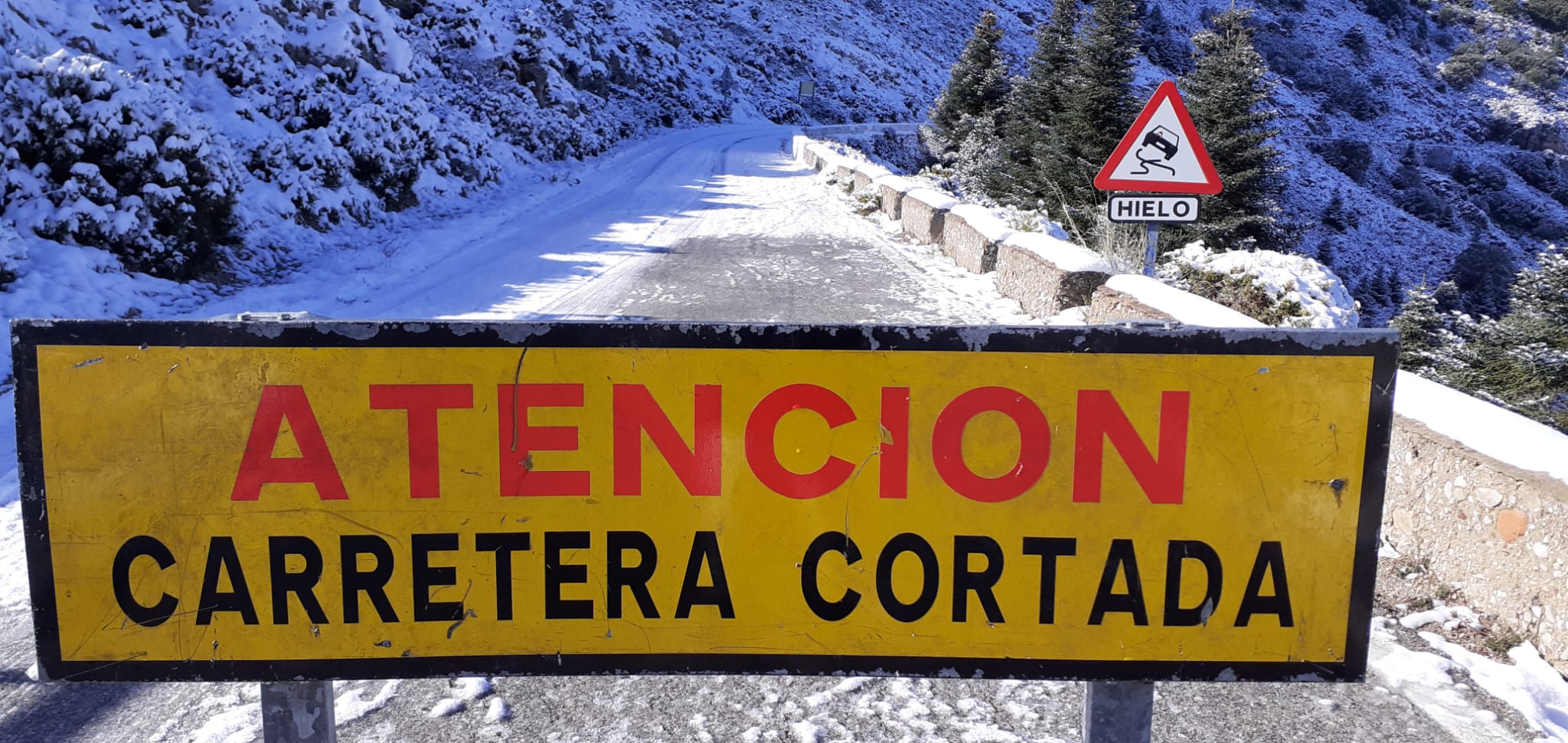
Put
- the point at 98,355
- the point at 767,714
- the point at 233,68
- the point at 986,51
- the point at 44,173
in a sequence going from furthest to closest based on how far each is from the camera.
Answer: the point at 986,51 < the point at 233,68 < the point at 44,173 < the point at 767,714 < the point at 98,355

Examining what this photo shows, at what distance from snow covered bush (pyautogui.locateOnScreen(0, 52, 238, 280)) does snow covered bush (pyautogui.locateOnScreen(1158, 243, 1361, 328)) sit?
8.98 metres

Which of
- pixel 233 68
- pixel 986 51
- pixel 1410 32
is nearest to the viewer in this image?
pixel 233 68

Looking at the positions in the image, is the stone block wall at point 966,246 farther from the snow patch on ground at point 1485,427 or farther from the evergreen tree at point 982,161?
the evergreen tree at point 982,161

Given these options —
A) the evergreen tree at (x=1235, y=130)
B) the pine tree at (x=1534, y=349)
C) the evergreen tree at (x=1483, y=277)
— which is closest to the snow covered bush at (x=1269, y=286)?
the pine tree at (x=1534, y=349)

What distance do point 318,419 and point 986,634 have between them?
3.78 ft

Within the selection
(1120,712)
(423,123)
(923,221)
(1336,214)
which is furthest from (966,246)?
(1336,214)

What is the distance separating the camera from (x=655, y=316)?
7488mm

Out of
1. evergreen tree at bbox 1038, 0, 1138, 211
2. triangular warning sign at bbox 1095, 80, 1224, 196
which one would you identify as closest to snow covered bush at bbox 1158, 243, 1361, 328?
triangular warning sign at bbox 1095, 80, 1224, 196

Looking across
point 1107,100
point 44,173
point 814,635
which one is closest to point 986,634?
point 814,635

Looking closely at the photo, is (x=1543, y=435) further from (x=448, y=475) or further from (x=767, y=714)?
(x=448, y=475)

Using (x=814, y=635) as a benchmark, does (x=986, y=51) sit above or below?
above

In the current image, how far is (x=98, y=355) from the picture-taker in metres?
1.45

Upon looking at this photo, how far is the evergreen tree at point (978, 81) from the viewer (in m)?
32.2

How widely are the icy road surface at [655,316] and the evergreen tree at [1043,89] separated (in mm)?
7906
